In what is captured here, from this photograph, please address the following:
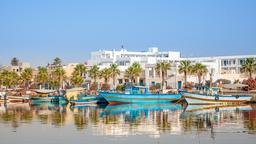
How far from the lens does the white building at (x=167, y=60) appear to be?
123 metres

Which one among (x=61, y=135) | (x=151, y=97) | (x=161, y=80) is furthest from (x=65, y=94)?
(x=61, y=135)

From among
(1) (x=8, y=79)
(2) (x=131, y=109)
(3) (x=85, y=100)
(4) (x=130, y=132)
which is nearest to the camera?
(4) (x=130, y=132)

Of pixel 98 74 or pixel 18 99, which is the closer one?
pixel 18 99

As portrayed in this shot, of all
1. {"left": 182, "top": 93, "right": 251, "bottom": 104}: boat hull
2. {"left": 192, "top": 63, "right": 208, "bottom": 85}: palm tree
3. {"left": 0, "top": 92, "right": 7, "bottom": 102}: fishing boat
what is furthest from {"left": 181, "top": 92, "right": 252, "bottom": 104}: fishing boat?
{"left": 0, "top": 92, "right": 7, "bottom": 102}: fishing boat

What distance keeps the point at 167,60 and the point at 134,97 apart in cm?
6202

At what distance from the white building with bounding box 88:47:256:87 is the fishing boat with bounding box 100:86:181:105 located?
2563cm

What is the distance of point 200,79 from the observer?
4599 inches

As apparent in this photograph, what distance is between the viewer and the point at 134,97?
283 feet

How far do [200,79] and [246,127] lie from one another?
7625 cm

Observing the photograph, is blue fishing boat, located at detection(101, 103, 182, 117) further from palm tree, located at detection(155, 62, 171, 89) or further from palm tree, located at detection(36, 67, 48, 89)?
palm tree, located at detection(36, 67, 48, 89)

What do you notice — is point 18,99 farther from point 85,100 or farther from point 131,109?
point 131,109

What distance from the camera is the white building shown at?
122812mm

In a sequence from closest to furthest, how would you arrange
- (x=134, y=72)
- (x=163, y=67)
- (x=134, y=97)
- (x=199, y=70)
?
(x=134, y=97), (x=199, y=70), (x=163, y=67), (x=134, y=72)

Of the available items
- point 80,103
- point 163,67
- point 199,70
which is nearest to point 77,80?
point 163,67
